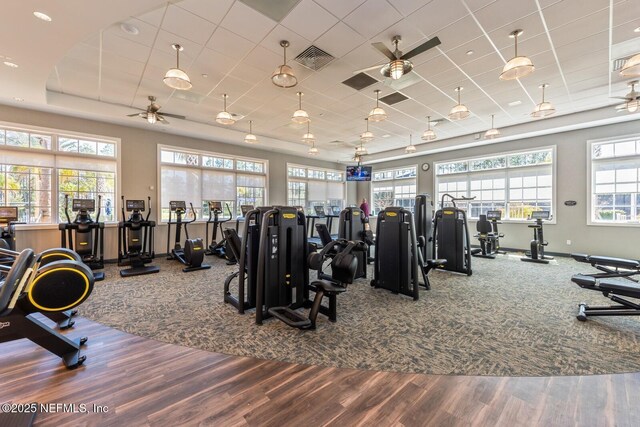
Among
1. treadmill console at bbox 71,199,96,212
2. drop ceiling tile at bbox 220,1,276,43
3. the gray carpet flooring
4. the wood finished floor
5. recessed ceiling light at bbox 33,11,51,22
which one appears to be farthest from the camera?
treadmill console at bbox 71,199,96,212

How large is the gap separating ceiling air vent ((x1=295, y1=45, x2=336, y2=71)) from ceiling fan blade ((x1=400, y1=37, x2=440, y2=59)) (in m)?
1.24

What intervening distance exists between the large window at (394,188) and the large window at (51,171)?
967 centimetres

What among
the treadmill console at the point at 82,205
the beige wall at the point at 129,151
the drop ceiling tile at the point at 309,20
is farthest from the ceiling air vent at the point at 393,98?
the treadmill console at the point at 82,205

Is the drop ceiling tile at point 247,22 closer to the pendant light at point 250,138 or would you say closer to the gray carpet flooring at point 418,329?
the pendant light at point 250,138

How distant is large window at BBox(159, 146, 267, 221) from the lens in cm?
777

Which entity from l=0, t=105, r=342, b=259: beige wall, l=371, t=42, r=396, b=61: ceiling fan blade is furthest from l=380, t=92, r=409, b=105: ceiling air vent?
l=0, t=105, r=342, b=259: beige wall

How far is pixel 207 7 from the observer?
3295mm

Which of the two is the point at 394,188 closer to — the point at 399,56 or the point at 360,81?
the point at 360,81

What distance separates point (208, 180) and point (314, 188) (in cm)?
484

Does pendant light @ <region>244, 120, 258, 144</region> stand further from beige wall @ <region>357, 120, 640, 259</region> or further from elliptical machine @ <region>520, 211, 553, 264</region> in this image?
beige wall @ <region>357, 120, 640, 259</region>

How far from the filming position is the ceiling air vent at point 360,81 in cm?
509

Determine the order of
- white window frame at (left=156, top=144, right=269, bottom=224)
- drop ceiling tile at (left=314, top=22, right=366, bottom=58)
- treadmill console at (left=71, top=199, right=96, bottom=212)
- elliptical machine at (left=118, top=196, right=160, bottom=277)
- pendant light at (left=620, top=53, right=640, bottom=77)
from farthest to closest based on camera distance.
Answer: white window frame at (left=156, top=144, right=269, bottom=224) < elliptical machine at (left=118, top=196, right=160, bottom=277) < treadmill console at (left=71, top=199, right=96, bottom=212) < drop ceiling tile at (left=314, top=22, right=366, bottom=58) < pendant light at (left=620, top=53, right=640, bottom=77)

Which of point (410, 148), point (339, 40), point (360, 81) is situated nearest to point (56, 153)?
point (339, 40)

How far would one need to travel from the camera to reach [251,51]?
4.22 metres
